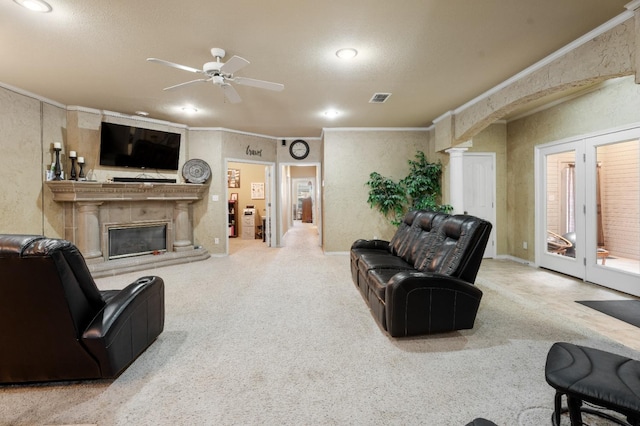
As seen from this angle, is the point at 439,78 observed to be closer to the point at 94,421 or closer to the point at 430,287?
the point at 430,287

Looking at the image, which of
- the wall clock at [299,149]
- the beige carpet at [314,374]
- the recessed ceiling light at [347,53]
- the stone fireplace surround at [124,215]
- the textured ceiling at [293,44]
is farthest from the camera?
the wall clock at [299,149]

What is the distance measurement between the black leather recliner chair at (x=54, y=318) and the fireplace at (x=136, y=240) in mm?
3724

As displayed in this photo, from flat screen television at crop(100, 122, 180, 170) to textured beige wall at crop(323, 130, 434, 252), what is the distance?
2999 mm

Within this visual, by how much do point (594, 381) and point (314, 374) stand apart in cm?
145

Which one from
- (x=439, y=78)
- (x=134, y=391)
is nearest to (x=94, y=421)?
(x=134, y=391)

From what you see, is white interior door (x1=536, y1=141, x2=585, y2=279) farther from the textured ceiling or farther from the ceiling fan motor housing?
the ceiling fan motor housing

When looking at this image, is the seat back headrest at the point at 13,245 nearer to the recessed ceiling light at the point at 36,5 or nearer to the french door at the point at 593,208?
the recessed ceiling light at the point at 36,5

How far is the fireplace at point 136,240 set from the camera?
16.6 ft

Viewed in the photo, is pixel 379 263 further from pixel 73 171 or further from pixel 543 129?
pixel 73 171

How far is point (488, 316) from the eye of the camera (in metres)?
2.91

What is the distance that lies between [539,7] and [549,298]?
9.93 ft

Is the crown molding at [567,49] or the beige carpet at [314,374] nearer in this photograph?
the beige carpet at [314,374]

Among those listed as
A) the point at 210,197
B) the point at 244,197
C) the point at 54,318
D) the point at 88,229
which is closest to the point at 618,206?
the point at 54,318

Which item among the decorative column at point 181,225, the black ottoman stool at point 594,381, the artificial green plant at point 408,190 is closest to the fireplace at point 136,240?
the decorative column at point 181,225
